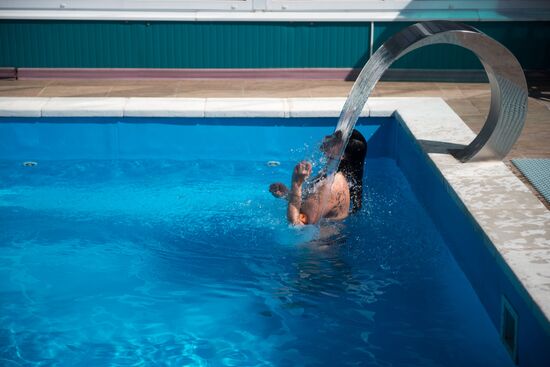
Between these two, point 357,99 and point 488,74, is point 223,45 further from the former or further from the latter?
point 488,74

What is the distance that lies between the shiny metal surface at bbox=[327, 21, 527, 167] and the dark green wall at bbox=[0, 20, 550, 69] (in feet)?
11.6


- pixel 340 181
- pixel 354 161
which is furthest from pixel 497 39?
pixel 340 181

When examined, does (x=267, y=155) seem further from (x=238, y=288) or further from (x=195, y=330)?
(x=195, y=330)

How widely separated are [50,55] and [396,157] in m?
4.43

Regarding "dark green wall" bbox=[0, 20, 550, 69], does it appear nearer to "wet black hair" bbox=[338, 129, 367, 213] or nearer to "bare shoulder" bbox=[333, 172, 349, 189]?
"wet black hair" bbox=[338, 129, 367, 213]

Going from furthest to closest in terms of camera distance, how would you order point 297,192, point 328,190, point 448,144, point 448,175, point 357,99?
point 448,144
point 357,99
point 448,175
point 328,190
point 297,192

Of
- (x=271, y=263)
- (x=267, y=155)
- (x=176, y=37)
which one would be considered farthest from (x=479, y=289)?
(x=176, y=37)

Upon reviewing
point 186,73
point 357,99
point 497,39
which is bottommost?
point 186,73

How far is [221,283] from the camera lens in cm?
566

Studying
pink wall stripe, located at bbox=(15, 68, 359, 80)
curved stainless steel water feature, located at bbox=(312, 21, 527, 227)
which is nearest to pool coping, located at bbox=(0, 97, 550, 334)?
curved stainless steel water feature, located at bbox=(312, 21, 527, 227)

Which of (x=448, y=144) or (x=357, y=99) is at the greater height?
(x=357, y=99)

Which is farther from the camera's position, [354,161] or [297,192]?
[354,161]

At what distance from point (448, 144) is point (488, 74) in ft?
2.61

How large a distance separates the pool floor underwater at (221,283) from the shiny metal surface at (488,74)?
0.76 meters
